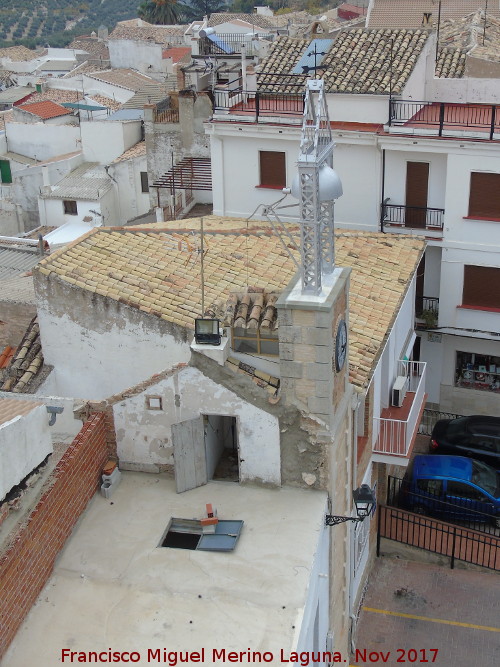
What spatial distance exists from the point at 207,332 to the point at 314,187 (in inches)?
121

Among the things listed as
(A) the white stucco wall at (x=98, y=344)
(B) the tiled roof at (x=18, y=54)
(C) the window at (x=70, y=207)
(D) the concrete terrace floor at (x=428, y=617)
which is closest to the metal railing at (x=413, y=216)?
(D) the concrete terrace floor at (x=428, y=617)

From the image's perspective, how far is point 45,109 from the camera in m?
56.0

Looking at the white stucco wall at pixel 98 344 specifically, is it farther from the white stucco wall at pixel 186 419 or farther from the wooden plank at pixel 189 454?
the wooden plank at pixel 189 454

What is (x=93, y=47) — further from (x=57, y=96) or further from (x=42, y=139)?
(x=42, y=139)

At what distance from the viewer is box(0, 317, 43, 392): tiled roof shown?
18125 mm

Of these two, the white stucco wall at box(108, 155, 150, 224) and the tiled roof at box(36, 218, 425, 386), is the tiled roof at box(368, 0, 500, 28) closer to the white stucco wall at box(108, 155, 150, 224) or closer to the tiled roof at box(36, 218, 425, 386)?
the white stucco wall at box(108, 155, 150, 224)

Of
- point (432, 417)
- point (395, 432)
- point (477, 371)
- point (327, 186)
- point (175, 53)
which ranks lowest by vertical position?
point (432, 417)

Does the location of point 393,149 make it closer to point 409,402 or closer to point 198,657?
point 409,402

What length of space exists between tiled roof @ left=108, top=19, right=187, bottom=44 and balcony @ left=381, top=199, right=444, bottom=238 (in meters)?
57.2

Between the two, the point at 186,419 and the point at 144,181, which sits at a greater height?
→ the point at 186,419

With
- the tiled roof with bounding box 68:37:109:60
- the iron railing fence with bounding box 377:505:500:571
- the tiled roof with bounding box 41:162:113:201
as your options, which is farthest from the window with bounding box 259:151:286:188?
the tiled roof with bounding box 68:37:109:60

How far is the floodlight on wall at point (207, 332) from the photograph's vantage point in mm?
14258

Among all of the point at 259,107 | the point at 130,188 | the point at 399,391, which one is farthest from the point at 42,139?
the point at 399,391

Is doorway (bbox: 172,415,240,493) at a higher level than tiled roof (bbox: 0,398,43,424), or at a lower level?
lower
